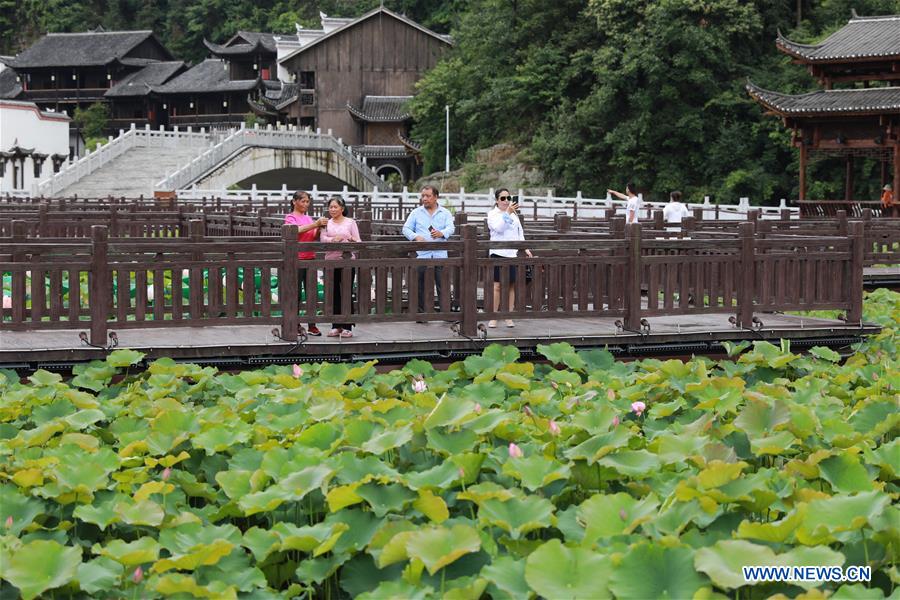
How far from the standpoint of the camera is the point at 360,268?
10.6 meters

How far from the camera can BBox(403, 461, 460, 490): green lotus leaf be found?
526cm

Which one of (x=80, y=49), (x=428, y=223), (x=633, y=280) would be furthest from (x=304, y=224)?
(x=80, y=49)

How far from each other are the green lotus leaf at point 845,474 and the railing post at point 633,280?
5570 mm

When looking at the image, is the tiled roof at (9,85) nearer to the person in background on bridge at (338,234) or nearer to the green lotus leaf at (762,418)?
the person in background on bridge at (338,234)

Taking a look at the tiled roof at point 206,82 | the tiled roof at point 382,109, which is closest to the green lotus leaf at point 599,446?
the tiled roof at point 382,109

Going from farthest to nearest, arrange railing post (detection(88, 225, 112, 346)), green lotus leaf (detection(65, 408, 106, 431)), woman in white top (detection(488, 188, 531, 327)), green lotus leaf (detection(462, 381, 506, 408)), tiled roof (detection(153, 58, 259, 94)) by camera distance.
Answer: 1. tiled roof (detection(153, 58, 259, 94))
2. woman in white top (detection(488, 188, 531, 327))
3. railing post (detection(88, 225, 112, 346))
4. green lotus leaf (detection(462, 381, 506, 408))
5. green lotus leaf (detection(65, 408, 106, 431))

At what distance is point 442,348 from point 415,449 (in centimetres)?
457

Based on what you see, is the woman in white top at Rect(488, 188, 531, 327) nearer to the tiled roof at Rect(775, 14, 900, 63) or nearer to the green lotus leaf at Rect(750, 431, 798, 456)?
the green lotus leaf at Rect(750, 431, 798, 456)

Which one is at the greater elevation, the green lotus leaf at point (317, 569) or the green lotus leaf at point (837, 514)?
the green lotus leaf at point (837, 514)

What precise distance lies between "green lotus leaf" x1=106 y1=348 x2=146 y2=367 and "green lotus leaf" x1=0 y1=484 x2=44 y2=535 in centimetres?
347

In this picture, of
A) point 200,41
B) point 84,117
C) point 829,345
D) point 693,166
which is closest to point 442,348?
point 829,345

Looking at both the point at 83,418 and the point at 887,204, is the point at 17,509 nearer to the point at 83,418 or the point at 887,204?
the point at 83,418

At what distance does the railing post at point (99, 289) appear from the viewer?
9891 millimetres

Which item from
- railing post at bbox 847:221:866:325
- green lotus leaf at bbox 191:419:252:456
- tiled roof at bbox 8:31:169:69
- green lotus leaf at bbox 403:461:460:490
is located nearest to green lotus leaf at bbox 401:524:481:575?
green lotus leaf at bbox 403:461:460:490
